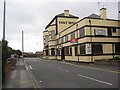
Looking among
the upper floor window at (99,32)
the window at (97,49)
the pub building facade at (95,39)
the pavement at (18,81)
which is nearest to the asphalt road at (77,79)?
the pavement at (18,81)

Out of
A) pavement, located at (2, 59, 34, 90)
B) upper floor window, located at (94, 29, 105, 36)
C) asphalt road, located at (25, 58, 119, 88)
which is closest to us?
pavement, located at (2, 59, 34, 90)

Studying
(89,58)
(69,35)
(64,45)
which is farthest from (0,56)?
(64,45)

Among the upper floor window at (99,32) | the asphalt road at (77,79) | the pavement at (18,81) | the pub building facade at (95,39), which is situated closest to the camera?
the pavement at (18,81)

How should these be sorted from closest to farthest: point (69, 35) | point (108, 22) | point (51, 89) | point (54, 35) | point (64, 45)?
point (51, 89), point (108, 22), point (69, 35), point (64, 45), point (54, 35)

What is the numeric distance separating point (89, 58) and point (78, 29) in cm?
732

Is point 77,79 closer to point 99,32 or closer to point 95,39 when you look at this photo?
point 95,39

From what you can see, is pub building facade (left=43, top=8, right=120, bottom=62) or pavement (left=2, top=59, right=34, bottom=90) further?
pub building facade (left=43, top=8, right=120, bottom=62)

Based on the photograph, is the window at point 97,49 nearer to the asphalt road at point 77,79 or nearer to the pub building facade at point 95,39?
the pub building facade at point 95,39

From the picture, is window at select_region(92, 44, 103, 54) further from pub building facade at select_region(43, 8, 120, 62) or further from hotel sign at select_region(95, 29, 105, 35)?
hotel sign at select_region(95, 29, 105, 35)

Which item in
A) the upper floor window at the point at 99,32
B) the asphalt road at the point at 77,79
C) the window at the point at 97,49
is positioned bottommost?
the asphalt road at the point at 77,79

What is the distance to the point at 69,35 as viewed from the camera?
114ft

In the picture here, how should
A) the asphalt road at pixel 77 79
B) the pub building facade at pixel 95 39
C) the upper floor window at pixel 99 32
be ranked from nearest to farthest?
1. the asphalt road at pixel 77 79
2. the pub building facade at pixel 95 39
3. the upper floor window at pixel 99 32

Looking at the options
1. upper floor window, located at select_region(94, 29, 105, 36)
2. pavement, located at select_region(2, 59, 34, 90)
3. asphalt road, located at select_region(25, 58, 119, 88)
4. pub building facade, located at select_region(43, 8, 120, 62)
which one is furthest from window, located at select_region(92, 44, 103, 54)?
pavement, located at select_region(2, 59, 34, 90)

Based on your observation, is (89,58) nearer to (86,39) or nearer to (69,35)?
(86,39)
